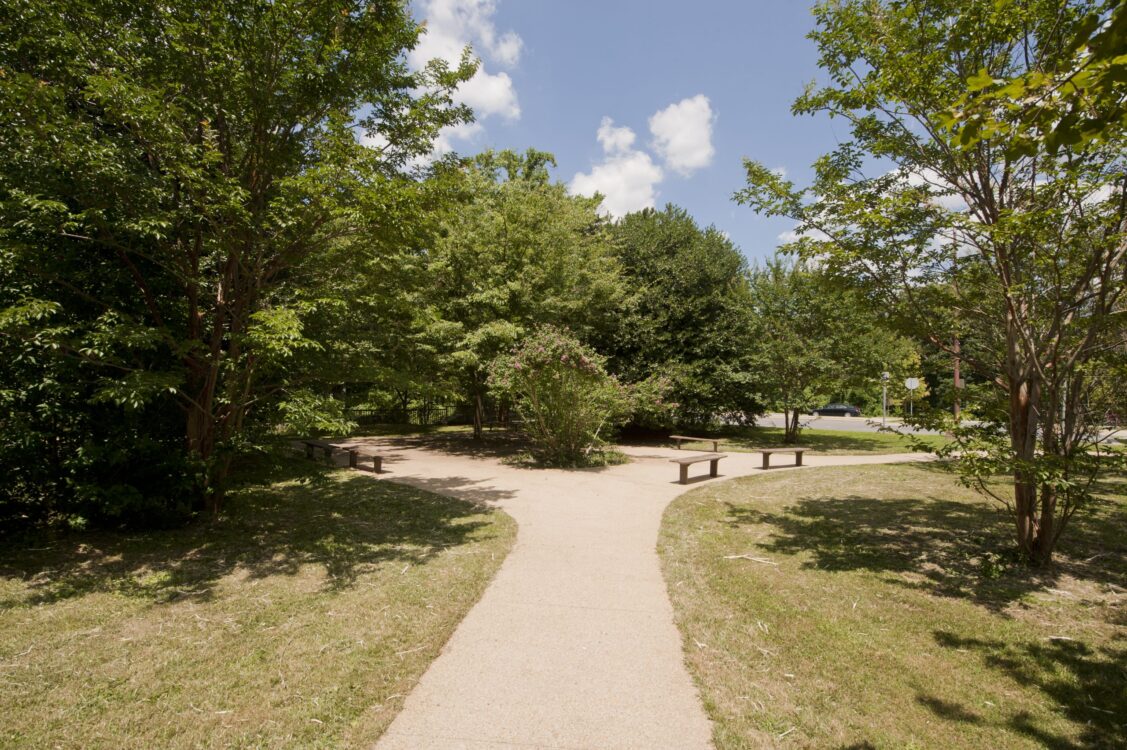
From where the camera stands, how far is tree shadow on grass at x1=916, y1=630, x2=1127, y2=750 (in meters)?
2.76

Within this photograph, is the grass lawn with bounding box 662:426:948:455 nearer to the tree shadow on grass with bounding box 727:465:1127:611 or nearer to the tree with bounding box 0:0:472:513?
the tree shadow on grass with bounding box 727:465:1127:611

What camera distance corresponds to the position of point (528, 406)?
464 inches

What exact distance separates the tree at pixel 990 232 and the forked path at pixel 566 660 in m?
3.44

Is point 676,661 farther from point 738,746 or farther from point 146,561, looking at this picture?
point 146,561

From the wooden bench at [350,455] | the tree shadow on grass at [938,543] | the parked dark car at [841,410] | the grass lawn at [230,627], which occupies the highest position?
the parked dark car at [841,410]

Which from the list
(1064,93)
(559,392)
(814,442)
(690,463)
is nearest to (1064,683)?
(1064,93)

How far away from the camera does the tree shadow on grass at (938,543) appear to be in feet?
16.3

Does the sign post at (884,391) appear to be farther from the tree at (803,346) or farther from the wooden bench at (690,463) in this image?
the wooden bench at (690,463)

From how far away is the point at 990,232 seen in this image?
448cm

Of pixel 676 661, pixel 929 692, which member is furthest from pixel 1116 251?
pixel 676 661

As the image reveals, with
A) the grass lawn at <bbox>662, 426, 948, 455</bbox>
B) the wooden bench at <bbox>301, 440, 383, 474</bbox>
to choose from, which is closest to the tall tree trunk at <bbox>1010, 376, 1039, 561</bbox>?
the wooden bench at <bbox>301, 440, 383, 474</bbox>

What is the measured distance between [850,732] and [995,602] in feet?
9.25

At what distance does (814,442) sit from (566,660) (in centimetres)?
1783

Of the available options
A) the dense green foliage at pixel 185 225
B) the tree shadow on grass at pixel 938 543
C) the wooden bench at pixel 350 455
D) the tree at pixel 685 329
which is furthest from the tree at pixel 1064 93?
the tree at pixel 685 329
